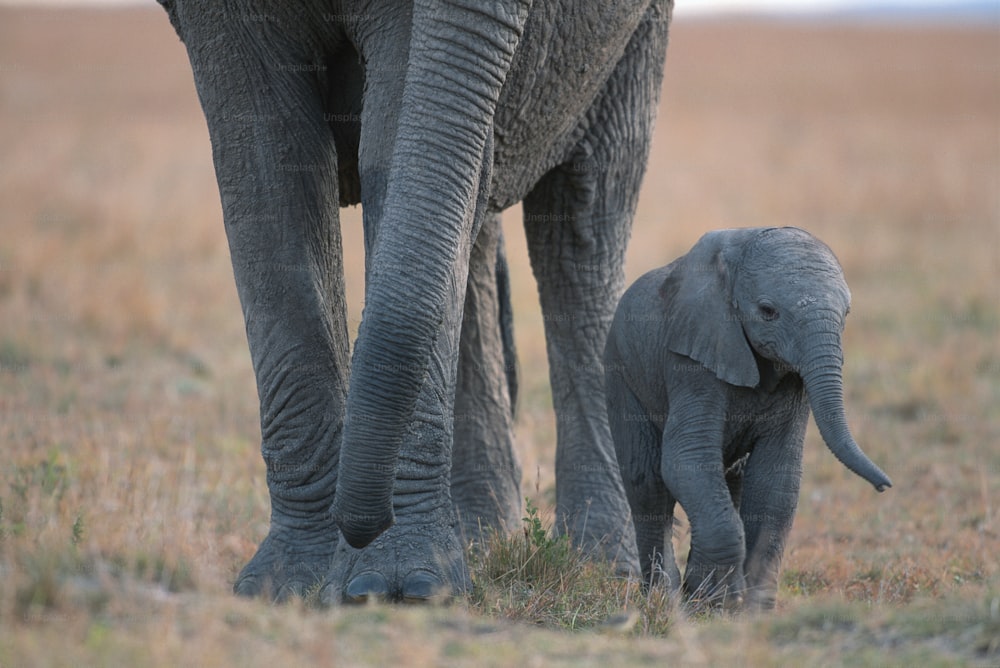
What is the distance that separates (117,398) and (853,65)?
43215mm


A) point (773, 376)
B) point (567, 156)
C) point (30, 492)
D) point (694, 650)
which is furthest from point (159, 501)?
point (694, 650)

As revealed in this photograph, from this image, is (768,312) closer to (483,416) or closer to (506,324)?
(483,416)

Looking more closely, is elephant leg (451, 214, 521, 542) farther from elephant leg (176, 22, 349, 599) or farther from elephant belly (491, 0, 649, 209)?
elephant leg (176, 22, 349, 599)

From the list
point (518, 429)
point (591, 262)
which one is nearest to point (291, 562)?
point (591, 262)

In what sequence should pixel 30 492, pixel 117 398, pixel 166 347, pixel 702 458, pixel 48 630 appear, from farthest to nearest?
pixel 166 347
pixel 117 398
pixel 30 492
pixel 702 458
pixel 48 630

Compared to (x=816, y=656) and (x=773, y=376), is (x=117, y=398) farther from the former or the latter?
(x=816, y=656)

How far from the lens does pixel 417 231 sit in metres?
4.23

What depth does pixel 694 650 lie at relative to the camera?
12.8 feet

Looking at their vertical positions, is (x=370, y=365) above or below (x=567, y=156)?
below

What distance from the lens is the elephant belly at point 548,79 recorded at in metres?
5.22

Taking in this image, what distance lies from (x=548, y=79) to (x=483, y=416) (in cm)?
200

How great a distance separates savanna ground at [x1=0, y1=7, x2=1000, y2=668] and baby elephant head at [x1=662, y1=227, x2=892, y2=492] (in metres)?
0.75

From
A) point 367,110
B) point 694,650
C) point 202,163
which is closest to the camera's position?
point 694,650

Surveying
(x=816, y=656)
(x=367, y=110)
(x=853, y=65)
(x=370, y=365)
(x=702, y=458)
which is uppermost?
(x=853, y=65)
